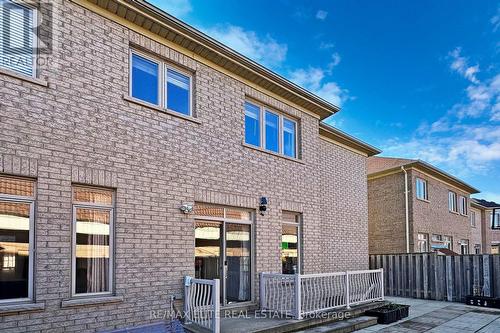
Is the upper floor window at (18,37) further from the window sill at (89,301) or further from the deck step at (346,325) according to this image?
the deck step at (346,325)

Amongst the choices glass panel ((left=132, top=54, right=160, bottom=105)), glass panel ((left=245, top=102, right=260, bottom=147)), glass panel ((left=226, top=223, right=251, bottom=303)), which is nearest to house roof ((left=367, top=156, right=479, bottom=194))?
glass panel ((left=245, top=102, right=260, bottom=147))

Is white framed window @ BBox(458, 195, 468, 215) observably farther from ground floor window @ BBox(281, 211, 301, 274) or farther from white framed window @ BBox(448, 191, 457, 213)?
ground floor window @ BBox(281, 211, 301, 274)

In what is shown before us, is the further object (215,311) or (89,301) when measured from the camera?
(215,311)

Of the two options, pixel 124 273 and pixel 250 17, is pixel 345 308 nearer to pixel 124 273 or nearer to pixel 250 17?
pixel 124 273

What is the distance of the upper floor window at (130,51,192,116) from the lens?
289 inches

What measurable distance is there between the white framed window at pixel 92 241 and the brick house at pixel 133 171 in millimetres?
17

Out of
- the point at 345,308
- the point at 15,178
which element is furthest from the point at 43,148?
the point at 345,308

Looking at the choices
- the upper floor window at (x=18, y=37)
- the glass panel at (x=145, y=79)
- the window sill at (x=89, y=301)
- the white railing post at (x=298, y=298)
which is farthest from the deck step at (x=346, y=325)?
the upper floor window at (x=18, y=37)

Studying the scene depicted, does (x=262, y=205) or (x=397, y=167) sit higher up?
(x=397, y=167)

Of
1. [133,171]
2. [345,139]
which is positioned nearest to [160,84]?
[133,171]

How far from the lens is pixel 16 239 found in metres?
5.56

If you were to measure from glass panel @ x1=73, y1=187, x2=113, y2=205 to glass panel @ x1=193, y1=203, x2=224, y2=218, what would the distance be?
1.78 m

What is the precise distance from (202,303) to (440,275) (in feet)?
31.1

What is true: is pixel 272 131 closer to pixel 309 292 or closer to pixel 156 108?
pixel 156 108
